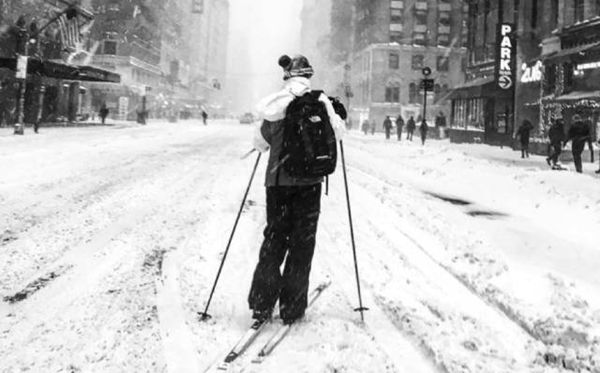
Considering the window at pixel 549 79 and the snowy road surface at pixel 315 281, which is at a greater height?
the window at pixel 549 79

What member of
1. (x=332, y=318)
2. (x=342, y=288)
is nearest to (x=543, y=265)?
(x=342, y=288)

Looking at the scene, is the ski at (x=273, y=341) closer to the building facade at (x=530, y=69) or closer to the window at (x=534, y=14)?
the building facade at (x=530, y=69)

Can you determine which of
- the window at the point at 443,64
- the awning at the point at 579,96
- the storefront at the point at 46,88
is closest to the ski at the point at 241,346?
the awning at the point at 579,96

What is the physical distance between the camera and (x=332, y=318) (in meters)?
4.04

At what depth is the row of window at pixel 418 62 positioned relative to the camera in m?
73.2

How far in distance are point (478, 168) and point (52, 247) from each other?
1485cm

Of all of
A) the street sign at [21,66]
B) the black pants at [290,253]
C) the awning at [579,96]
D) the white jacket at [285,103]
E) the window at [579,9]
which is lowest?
the black pants at [290,253]

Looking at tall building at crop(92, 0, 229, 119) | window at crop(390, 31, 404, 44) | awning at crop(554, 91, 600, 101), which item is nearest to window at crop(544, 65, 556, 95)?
awning at crop(554, 91, 600, 101)

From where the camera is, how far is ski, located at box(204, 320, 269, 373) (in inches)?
122

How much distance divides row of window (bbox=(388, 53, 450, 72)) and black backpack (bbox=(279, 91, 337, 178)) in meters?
72.3

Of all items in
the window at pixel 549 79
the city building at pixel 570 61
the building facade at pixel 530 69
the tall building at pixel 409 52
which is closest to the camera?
the city building at pixel 570 61

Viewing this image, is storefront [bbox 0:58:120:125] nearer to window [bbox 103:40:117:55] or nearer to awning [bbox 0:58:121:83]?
awning [bbox 0:58:121:83]

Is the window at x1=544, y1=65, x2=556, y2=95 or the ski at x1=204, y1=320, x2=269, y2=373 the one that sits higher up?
the window at x1=544, y1=65, x2=556, y2=95

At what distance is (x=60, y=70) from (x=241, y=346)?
35.4 m
